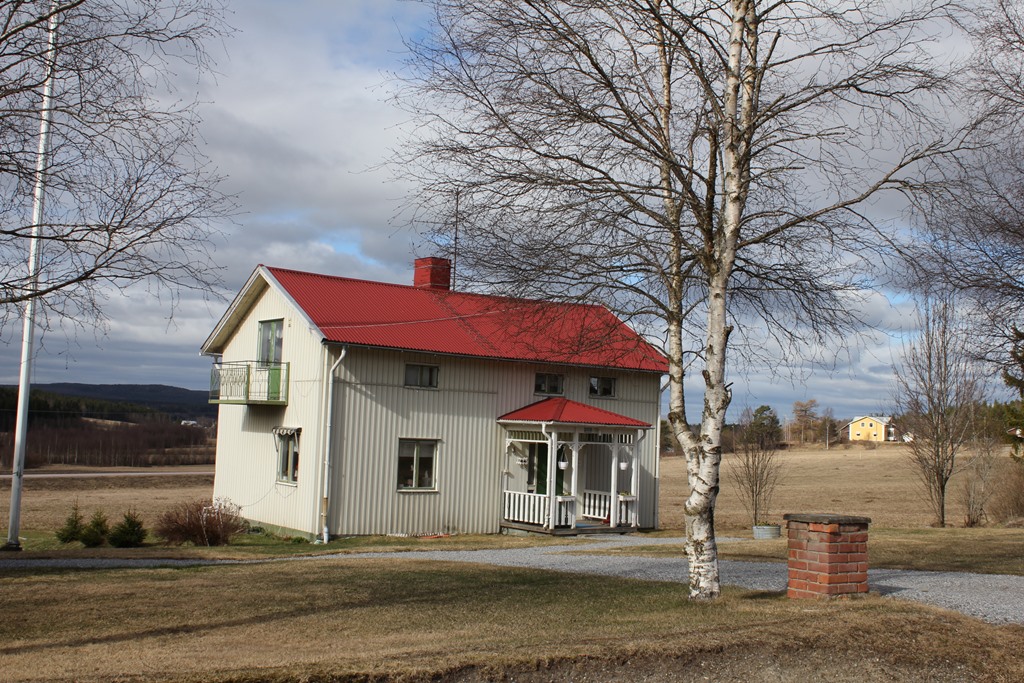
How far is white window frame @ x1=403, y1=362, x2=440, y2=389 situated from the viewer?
2384cm

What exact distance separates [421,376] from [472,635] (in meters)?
16.0

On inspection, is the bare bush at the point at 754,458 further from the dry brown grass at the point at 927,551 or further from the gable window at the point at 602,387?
the dry brown grass at the point at 927,551

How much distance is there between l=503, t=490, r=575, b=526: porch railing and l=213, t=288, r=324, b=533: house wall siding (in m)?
5.29

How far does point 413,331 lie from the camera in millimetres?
24078

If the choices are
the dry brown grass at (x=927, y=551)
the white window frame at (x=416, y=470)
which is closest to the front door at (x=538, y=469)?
the white window frame at (x=416, y=470)

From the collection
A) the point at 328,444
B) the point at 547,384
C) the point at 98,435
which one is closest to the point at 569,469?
the point at 547,384

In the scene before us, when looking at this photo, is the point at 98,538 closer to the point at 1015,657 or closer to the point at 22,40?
the point at 22,40

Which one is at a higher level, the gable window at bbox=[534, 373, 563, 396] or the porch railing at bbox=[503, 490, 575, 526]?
the gable window at bbox=[534, 373, 563, 396]

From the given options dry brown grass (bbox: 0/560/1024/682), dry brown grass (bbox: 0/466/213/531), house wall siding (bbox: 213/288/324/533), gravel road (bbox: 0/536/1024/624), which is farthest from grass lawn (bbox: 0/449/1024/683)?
dry brown grass (bbox: 0/466/213/531)

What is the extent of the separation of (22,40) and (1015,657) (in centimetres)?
900

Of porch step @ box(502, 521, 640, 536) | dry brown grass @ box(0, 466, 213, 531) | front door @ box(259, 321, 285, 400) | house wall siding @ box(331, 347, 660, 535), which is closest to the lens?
house wall siding @ box(331, 347, 660, 535)

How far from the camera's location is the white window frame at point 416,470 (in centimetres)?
2372

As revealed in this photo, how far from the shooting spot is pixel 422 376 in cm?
2411

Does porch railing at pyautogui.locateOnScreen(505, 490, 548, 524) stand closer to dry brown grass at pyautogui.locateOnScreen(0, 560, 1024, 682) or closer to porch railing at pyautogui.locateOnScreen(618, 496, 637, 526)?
porch railing at pyautogui.locateOnScreen(618, 496, 637, 526)
